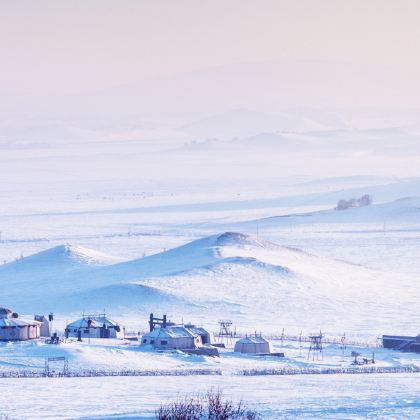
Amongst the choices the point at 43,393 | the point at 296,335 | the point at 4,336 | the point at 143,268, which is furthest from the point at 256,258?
the point at 43,393

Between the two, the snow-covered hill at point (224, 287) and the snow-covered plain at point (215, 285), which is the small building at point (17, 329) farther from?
the snow-covered hill at point (224, 287)

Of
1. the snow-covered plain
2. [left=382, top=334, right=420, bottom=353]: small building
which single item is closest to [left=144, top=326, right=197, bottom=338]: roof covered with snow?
the snow-covered plain

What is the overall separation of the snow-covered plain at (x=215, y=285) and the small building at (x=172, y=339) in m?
0.76

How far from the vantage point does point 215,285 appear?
67.8 metres

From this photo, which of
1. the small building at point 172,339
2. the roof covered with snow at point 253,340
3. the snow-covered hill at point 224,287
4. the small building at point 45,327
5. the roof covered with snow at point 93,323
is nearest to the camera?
the small building at point 172,339

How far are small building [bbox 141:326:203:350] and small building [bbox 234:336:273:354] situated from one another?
142 cm

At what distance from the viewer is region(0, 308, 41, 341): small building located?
1950 inches

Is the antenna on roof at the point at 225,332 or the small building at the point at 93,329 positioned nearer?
the small building at the point at 93,329

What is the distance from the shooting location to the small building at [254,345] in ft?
164

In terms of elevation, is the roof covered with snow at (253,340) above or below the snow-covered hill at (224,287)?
below

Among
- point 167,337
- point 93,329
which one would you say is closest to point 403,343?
point 167,337

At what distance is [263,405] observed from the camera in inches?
1442

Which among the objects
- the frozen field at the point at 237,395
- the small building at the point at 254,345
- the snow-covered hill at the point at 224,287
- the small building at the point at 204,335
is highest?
the snow-covered hill at the point at 224,287

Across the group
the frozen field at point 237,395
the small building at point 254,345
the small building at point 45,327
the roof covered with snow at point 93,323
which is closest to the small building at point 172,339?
the small building at point 254,345
